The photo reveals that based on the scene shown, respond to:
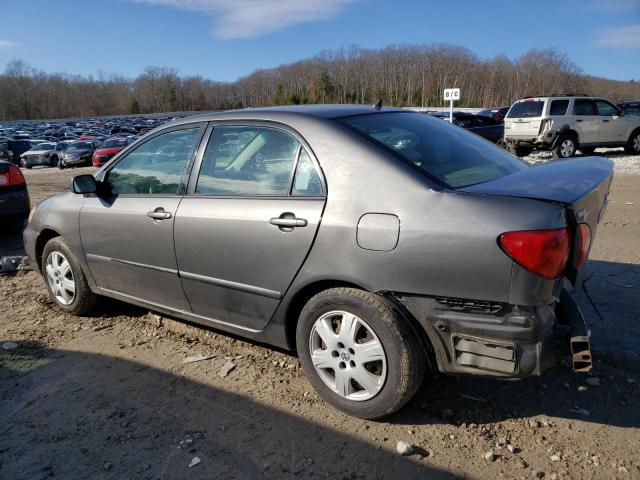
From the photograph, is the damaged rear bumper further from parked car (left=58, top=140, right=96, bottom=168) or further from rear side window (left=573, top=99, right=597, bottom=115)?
parked car (left=58, top=140, right=96, bottom=168)

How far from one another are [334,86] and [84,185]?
115m

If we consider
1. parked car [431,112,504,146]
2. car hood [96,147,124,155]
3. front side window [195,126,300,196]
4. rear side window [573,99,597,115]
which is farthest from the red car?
front side window [195,126,300,196]

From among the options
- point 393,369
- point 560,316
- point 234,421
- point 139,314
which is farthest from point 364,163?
point 139,314

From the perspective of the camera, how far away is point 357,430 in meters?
Result: 2.64

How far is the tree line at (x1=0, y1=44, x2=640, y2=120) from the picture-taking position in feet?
320

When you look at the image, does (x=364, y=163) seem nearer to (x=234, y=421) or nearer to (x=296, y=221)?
(x=296, y=221)

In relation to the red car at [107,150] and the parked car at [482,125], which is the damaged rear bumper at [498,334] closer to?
the parked car at [482,125]

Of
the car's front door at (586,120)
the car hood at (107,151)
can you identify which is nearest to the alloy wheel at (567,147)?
the car's front door at (586,120)

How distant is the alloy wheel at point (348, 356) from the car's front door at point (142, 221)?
1.15m

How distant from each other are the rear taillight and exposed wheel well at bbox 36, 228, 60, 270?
3662 millimetres

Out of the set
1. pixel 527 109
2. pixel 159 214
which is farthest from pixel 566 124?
pixel 159 214

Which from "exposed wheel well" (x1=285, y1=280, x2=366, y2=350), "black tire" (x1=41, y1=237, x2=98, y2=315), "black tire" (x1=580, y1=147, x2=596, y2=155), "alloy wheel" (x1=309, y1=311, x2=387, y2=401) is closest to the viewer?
"alloy wheel" (x1=309, y1=311, x2=387, y2=401)

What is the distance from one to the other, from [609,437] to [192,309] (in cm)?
252

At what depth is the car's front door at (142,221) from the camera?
3422 mm
